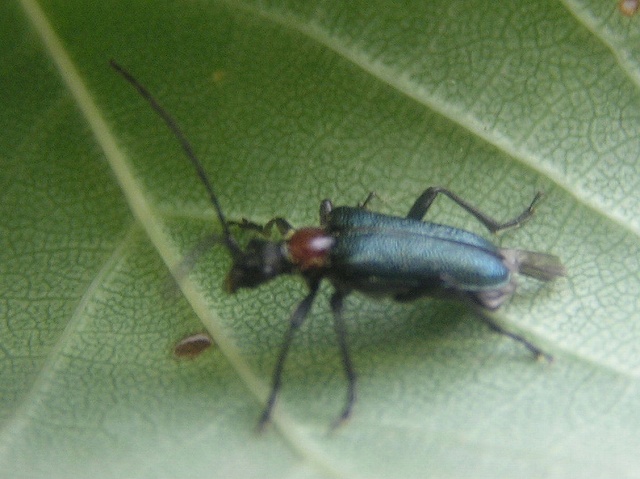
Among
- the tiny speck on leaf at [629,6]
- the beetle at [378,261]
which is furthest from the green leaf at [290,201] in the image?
the beetle at [378,261]

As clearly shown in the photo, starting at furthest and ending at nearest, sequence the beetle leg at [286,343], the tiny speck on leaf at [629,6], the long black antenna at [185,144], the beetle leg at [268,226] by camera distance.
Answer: the beetle leg at [268,226]
the tiny speck on leaf at [629,6]
the long black antenna at [185,144]
the beetle leg at [286,343]

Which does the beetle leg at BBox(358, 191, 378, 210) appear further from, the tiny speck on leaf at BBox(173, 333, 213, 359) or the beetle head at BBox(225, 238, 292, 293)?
the tiny speck on leaf at BBox(173, 333, 213, 359)

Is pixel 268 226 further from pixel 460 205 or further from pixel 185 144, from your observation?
pixel 460 205

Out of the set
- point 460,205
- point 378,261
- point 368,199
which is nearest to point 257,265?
point 378,261

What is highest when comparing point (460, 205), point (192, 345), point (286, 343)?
point (460, 205)

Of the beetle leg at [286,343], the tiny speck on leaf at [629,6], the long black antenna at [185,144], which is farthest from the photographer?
the tiny speck on leaf at [629,6]

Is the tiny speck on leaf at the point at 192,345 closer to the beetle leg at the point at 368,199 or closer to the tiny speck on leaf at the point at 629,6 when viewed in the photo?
the beetle leg at the point at 368,199
